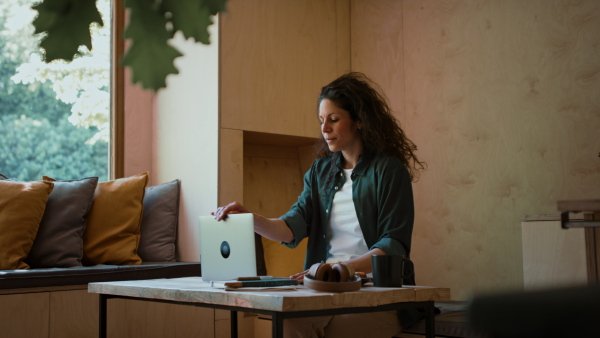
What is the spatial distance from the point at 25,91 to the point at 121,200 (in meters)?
3.04

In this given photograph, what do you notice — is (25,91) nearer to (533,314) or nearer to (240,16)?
(533,314)

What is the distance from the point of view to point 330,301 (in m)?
1.57

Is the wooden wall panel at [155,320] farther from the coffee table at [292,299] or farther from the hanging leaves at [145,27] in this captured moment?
the hanging leaves at [145,27]

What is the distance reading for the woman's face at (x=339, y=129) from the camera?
246 centimetres

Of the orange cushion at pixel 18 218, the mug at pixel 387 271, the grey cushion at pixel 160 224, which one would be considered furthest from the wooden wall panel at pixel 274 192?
the mug at pixel 387 271

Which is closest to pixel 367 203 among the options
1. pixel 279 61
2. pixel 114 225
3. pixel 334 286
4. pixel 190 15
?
pixel 334 286

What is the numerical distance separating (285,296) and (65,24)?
1.21 metres

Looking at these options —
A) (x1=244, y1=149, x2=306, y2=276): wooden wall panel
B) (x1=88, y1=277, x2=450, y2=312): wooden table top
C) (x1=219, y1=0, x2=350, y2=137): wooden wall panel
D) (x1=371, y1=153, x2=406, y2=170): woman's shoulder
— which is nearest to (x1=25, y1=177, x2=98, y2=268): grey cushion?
(x1=219, y1=0, x2=350, y2=137): wooden wall panel

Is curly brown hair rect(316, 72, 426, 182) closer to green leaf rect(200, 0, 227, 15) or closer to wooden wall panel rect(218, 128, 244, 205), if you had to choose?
wooden wall panel rect(218, 128, 244, 205)

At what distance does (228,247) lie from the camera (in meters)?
1.97

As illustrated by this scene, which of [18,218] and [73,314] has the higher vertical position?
[18,218]

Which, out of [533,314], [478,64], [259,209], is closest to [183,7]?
[533,314]

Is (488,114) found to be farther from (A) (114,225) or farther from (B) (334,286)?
(B) (334,286)

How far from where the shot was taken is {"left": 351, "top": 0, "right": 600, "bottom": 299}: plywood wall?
10.3 ft
